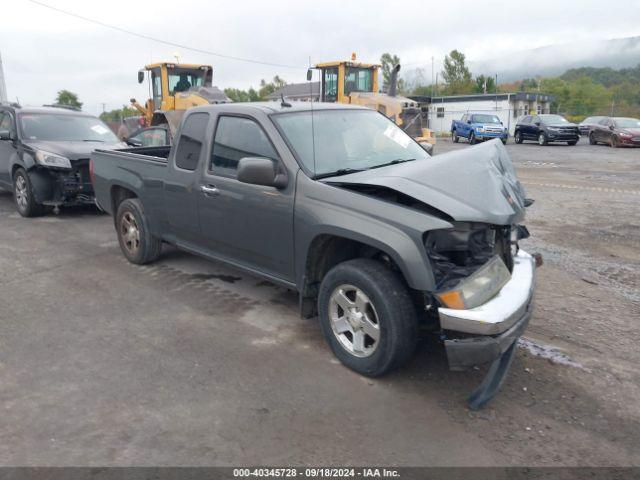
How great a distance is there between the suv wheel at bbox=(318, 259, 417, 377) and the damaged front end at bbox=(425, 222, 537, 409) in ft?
0.83

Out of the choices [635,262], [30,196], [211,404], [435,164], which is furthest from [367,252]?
A: [30,196]

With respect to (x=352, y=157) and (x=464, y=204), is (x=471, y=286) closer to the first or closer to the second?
(x=464, y=204)

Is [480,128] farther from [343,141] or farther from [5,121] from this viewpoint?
[343,141]

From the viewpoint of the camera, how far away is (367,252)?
3.95m

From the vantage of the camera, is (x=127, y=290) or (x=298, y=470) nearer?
(x=298, y=470)

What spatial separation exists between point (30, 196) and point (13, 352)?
210 inches

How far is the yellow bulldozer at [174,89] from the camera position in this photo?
15828mm

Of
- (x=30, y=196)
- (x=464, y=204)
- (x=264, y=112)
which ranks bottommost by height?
(x=30, y=196)

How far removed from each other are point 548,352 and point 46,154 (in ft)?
25.4

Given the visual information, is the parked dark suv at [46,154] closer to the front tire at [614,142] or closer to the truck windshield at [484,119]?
the front tire at [614,142]

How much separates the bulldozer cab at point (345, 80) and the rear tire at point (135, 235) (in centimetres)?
1119

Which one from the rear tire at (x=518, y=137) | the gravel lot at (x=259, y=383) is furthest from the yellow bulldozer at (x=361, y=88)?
the rear tire at (x=518, y=137)

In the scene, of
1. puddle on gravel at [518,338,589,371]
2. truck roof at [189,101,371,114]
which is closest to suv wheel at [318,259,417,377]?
puddle on gravel at [518,338,589,371]

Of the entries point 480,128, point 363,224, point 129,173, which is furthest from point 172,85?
point 480,128
